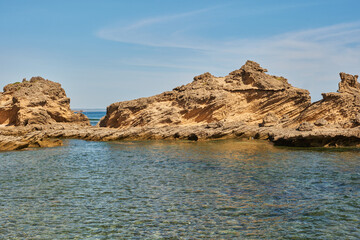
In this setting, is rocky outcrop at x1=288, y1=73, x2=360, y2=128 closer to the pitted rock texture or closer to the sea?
the pitted rock texture

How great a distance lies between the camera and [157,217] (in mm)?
15750

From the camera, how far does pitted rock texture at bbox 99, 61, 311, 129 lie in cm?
5497

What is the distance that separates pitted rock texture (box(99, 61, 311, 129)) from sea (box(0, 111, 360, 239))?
71.0ft

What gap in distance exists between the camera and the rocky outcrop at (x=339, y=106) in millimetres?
43594

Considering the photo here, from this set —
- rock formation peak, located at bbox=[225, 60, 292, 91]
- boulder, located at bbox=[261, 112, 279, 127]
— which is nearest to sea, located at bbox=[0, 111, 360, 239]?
boulder, located at bbox=[261, 112, 279, 127]

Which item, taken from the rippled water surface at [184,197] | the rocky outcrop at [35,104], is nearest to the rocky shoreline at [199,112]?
the rocky outcrop at [35,104]

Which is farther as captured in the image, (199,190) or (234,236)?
(199,190)

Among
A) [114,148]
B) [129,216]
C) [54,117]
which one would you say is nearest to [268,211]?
[129,216]

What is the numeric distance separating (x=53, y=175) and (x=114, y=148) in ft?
56.1

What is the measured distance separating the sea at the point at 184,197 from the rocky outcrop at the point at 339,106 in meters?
10.8

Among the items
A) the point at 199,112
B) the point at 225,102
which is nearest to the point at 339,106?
the point at 225,102

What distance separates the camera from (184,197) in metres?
19.1

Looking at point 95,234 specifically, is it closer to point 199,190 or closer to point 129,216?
point 129,216

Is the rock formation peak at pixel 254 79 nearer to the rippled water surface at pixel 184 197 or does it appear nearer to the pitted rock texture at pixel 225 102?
the pitted rock texture at pixel 225 102
